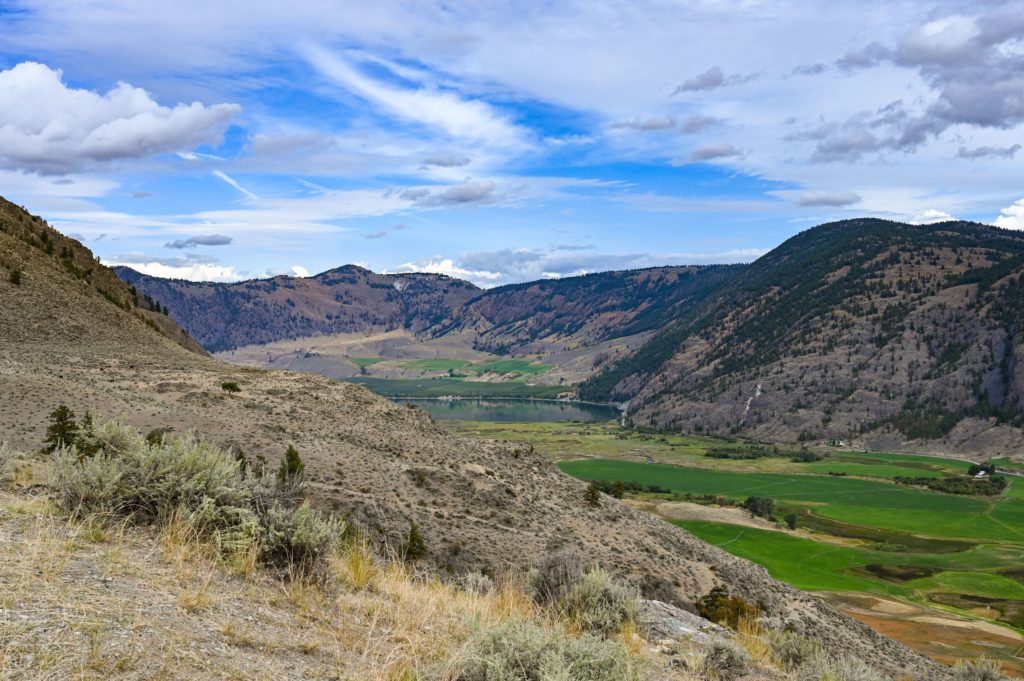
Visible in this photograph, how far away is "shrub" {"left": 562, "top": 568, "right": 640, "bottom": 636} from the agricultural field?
48920mm

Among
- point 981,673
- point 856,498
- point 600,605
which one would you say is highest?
point 600,605

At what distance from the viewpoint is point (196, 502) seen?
9414 millimetres

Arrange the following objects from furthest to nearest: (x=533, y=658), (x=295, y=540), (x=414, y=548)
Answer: (x=414, y=548) < (x=295, y=540) < (x=533, y=658)

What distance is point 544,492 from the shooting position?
43.4m

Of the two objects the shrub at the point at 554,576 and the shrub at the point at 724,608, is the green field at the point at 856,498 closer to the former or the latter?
the shrub at the point at 724,608

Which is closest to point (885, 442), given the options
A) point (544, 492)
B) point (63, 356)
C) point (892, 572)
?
point (892, 572)

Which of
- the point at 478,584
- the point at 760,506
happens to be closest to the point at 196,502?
the point at 478,584

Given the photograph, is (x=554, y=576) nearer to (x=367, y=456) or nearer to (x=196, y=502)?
(x=196, y=502)

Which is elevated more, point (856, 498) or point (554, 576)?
point (554, 576)

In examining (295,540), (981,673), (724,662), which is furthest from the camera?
(981,673)

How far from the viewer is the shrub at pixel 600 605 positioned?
11.3 meters

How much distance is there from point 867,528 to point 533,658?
116 m

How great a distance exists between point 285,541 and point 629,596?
627 cm

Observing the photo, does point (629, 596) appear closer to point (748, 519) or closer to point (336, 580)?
point (336, 580)
